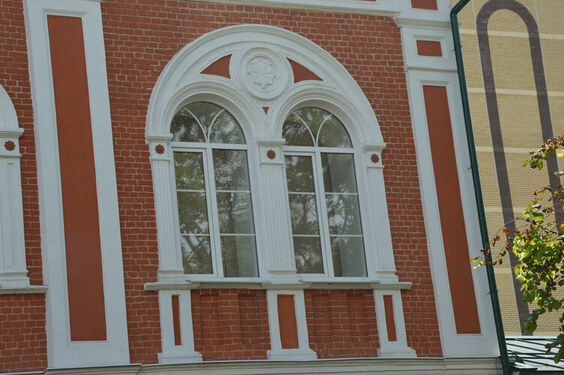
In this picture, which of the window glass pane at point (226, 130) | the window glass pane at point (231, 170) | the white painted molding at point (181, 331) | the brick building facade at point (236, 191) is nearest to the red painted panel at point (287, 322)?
the brick building facade at point (236, 191)

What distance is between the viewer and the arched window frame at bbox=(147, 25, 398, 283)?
13422 mm

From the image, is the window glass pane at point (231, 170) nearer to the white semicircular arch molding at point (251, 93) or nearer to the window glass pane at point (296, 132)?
the white semicircular arch molding at point (251, 93)

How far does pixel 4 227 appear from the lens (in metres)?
12.4

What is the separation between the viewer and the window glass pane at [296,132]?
1443 cm

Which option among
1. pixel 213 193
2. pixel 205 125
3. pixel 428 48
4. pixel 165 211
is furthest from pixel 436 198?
pixel 165 211

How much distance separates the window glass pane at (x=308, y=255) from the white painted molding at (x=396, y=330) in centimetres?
81

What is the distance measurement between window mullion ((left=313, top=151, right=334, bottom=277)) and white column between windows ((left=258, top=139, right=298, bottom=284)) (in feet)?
1.63

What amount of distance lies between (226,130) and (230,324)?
99.0 inches

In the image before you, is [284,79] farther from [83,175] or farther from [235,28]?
[83,175]

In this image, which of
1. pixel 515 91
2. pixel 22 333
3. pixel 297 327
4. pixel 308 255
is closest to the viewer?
pixel 22 333

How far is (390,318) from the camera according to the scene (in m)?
14.0

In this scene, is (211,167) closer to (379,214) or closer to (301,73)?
(301,73)

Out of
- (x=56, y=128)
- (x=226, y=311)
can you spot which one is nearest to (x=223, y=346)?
(x=226, y=311)

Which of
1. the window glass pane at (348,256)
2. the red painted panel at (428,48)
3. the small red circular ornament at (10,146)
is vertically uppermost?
the red painted panel at (428,48)
